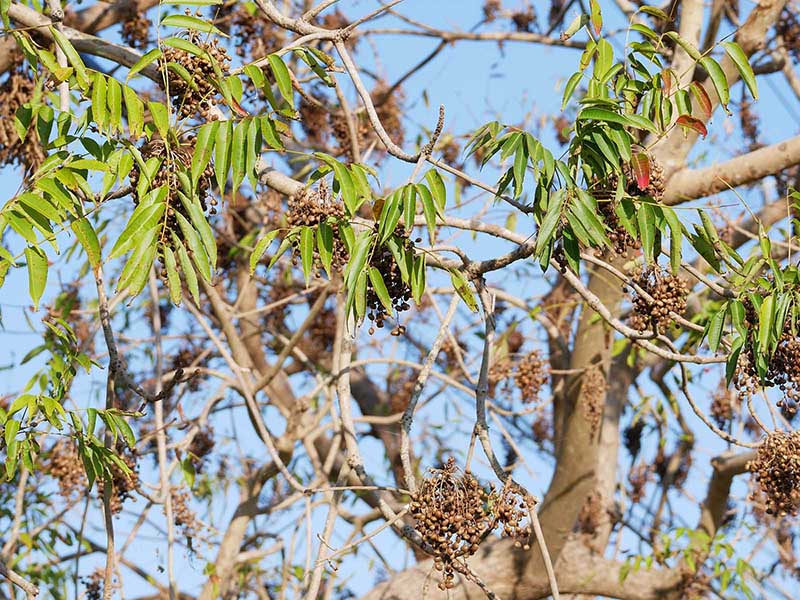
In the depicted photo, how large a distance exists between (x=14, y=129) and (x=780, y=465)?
225 centimetres

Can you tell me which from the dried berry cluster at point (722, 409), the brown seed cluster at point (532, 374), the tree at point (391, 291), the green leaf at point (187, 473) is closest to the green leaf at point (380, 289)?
the tree at point (391, 291)

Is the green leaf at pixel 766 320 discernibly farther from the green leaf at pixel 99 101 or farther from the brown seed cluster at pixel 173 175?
the green leaf at pixel 99 101

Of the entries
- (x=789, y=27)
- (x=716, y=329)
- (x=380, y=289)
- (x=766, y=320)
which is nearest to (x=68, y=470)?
(x=380, y=289)

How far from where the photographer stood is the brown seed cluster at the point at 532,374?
3.94 m

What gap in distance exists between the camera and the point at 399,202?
1.99 m

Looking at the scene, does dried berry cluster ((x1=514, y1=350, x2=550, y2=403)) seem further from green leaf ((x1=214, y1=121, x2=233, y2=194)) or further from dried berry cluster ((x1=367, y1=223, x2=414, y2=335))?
green leaf ((x1=214, y1=121, x2=233, y2=194))

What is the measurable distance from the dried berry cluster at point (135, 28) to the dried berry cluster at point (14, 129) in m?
0.59

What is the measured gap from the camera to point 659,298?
2.29m

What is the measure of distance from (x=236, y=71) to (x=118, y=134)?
28 centimetres

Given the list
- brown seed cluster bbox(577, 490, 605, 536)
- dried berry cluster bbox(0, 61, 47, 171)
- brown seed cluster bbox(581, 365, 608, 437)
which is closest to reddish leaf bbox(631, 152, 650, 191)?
dried berry cluster bbox(0, 61, 47, 171)

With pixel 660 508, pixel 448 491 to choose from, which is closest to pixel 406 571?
pixel 660 508

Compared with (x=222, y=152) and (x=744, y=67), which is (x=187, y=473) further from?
(x=744, y=67)

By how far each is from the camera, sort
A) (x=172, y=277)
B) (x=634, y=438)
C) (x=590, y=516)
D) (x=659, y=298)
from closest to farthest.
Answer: (x=172, y=277) < (x=659, y=298) < (x=590, y=516) < (x=634, y=438)

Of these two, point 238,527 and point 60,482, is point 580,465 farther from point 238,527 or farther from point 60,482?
point 60,482
